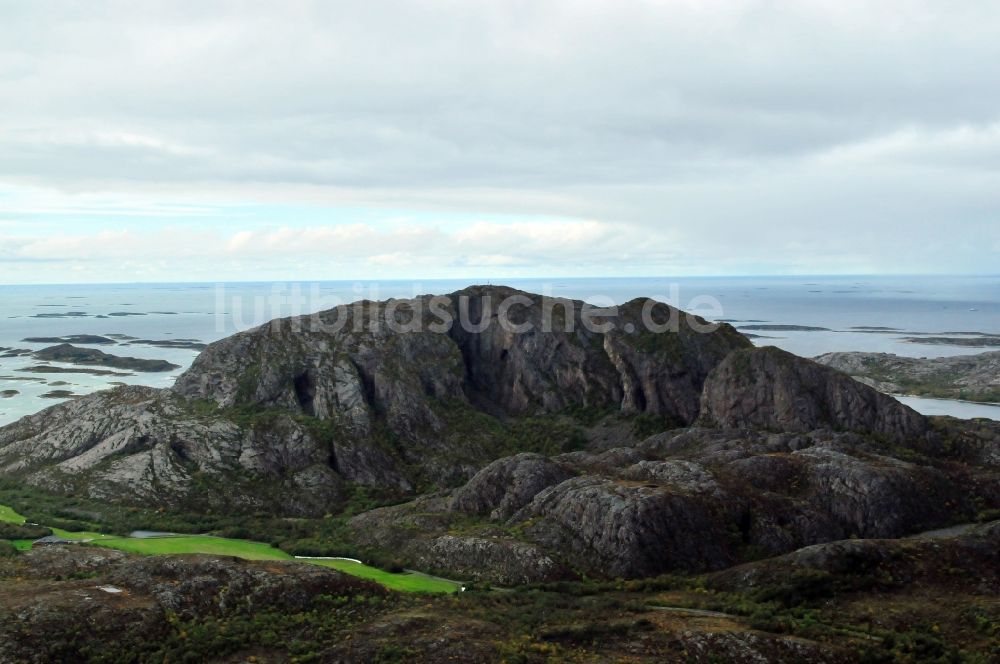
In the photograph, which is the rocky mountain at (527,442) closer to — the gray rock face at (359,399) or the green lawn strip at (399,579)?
the gray rock face at (359,399)

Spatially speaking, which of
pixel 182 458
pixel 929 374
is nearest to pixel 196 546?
pixel 182 458

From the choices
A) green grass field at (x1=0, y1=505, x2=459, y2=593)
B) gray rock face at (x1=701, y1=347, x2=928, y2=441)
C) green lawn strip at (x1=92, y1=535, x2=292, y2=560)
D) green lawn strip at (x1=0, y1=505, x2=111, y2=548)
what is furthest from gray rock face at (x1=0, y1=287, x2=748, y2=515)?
green lawn strip at (x1=92, y1=535, x2=292, y2=560)

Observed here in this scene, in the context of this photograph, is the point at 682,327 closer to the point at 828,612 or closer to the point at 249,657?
the point at 828,612

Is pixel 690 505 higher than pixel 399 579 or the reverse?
higher

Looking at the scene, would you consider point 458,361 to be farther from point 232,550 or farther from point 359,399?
point 232,550

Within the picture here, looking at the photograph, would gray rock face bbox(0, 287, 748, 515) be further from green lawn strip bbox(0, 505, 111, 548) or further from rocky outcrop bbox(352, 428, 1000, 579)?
rocky outcrop bbox(352, 428, 1000, 579)

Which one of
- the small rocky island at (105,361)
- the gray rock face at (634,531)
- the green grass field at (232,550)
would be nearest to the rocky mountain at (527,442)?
the gray rock face at (634,531)

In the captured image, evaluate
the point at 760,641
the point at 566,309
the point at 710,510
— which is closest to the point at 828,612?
the point at 760,641
